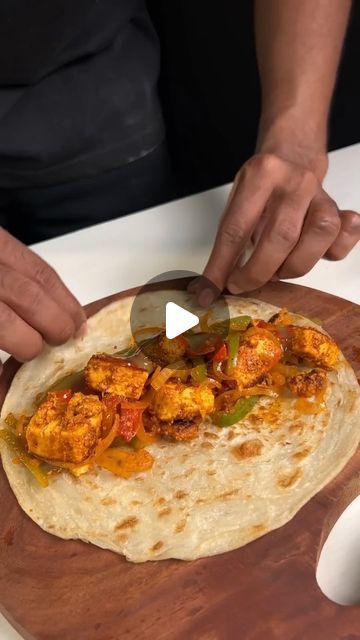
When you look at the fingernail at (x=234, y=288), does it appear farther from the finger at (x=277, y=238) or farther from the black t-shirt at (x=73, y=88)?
the black t-shirt at (x=73, y=88)

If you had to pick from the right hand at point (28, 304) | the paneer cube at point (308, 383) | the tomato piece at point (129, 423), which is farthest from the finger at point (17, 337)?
the paneer cube at point (308, 383)

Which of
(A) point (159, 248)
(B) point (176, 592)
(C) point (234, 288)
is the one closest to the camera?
(B) point (176, 592)

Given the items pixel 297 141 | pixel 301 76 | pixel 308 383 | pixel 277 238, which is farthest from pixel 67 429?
pixel 301 76

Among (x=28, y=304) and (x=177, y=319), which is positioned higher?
(x=28, y=304)

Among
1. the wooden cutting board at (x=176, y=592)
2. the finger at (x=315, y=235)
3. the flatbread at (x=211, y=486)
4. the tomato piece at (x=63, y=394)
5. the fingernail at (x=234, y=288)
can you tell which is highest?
the finger at (x=315, y=235)
